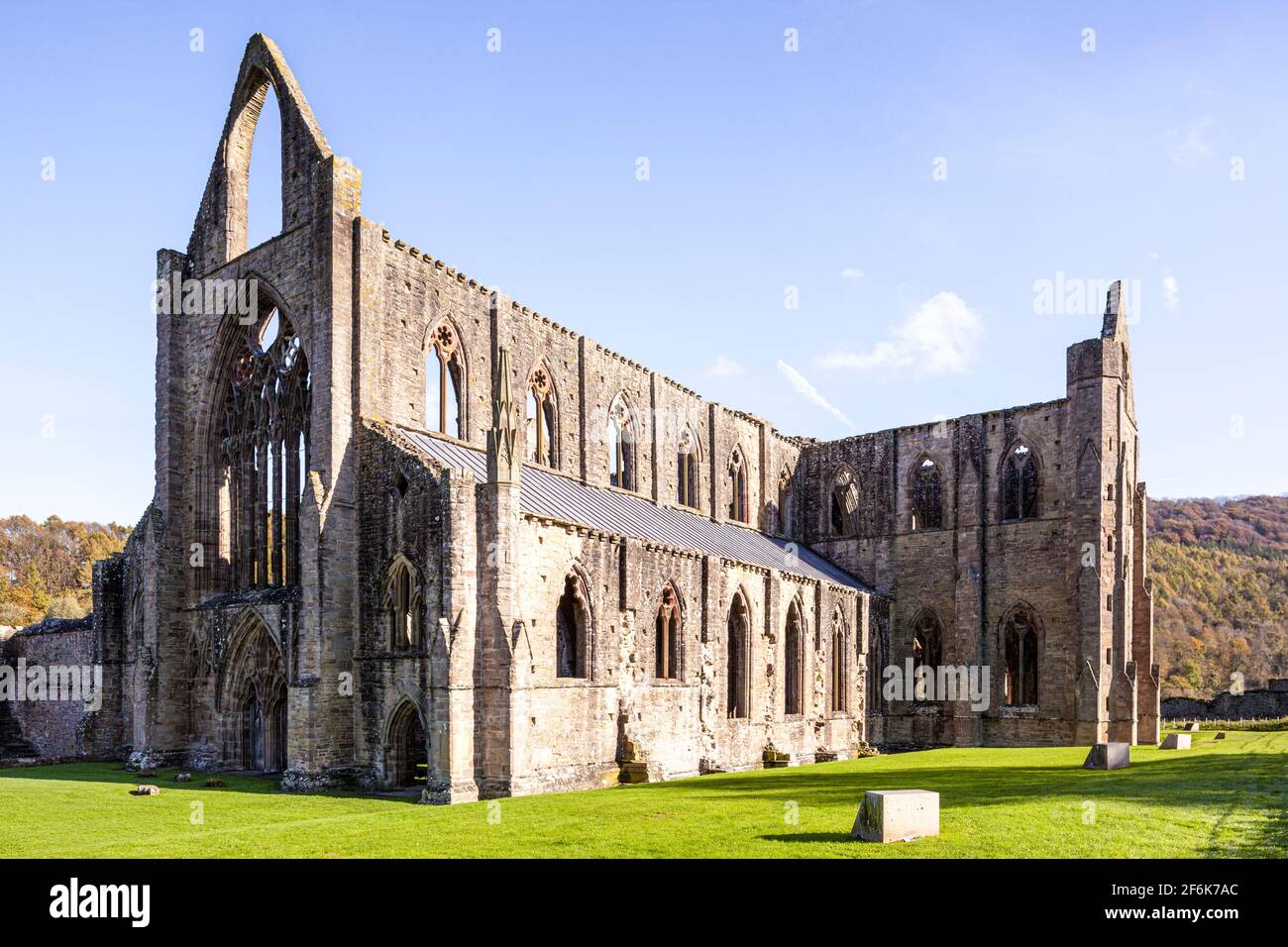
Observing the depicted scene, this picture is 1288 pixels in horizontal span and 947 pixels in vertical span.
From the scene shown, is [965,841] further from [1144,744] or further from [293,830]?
[1144,744]

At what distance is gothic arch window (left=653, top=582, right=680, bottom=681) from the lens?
30.2 metres

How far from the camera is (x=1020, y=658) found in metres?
40.8

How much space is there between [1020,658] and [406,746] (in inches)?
999

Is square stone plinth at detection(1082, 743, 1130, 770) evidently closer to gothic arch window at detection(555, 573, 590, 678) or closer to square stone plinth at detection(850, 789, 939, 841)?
gothic arch window at detection(555, 573, 590, 678)

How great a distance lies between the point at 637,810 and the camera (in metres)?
19.3

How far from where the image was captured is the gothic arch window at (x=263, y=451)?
2872cm

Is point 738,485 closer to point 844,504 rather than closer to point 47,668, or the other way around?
point 844,504

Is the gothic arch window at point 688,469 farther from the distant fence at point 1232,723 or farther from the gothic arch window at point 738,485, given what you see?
the distant fence at point 1232,723

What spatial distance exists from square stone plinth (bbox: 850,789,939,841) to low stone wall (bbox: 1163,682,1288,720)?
41.2m

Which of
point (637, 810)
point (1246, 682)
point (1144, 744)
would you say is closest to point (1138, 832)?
point (637, 810)

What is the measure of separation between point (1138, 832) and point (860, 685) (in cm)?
2628

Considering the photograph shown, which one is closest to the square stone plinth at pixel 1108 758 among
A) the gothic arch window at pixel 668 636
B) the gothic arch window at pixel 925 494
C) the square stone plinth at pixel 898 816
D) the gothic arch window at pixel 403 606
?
the gothic arch window at pixel 668 636

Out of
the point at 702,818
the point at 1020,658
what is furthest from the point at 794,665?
the point at 702,818
